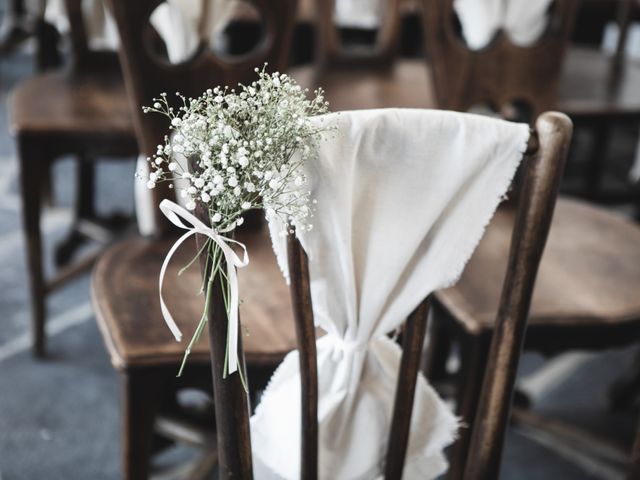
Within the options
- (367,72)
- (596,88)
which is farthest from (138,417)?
(596,88)

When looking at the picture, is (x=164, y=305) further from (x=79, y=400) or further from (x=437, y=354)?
(x=79, y=400)

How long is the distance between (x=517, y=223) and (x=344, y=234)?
18 cm

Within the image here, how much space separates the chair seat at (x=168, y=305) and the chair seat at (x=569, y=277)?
0.96 feet

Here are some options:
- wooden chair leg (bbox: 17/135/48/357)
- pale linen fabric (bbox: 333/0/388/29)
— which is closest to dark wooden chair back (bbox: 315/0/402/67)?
pale linen fabric (bbox: 333/0/388/29)

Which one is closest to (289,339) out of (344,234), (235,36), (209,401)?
(344,234)

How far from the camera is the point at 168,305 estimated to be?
1.25 m

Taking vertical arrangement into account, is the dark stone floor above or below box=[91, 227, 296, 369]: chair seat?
below

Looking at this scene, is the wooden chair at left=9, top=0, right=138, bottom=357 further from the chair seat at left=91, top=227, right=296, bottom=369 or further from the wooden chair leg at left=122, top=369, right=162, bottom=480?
the wooden chair leg at left=122, top=369, right=162, bottom=480

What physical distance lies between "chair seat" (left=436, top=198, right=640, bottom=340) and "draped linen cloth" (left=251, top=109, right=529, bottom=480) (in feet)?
1.32

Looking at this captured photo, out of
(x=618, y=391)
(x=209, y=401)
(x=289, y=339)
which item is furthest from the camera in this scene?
(x=618, y=391)

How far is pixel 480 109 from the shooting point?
210 centimetres

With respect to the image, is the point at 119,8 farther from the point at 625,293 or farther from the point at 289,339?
the point at 625,293

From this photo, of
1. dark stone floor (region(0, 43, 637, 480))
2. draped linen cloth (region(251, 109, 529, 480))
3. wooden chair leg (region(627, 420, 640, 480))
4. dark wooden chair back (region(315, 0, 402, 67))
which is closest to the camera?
draped linen cloth (region(251, 109, 529, 480))

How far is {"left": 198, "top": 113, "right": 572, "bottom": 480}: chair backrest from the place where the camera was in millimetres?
791
